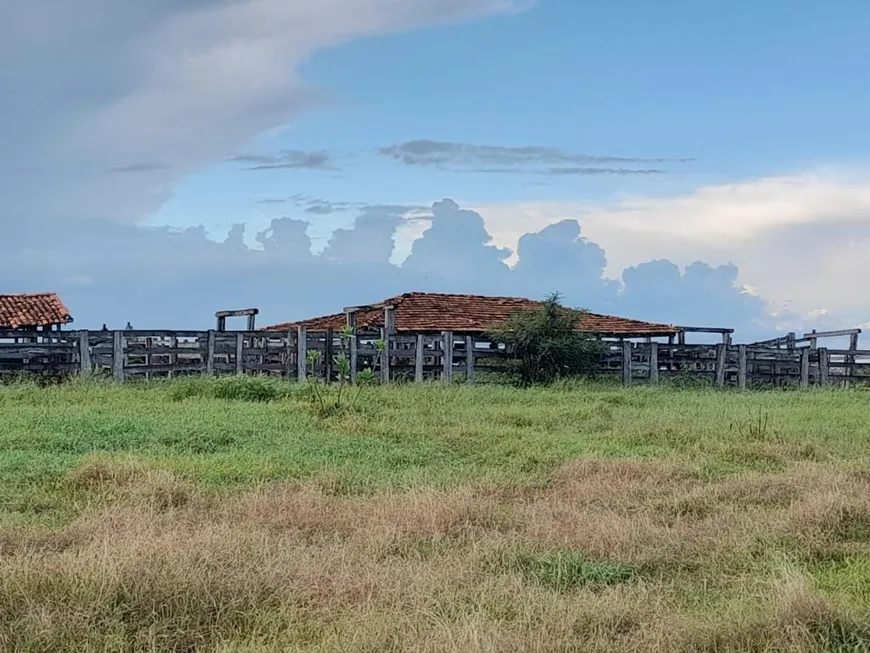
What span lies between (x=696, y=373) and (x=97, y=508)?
796 inches

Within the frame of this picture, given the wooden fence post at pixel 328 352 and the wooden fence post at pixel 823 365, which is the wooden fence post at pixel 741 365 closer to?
the wooden fence post at pixel 823 365

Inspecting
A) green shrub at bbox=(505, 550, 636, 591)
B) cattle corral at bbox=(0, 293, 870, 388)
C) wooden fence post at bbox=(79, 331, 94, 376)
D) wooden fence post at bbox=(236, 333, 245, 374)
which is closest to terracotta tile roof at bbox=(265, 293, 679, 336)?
cattle corral at bbox=(0, 293, 870, 388)

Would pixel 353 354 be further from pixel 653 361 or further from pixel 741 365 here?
pixel 741 365

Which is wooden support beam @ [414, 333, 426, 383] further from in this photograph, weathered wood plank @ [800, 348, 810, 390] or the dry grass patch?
the dry grass patch

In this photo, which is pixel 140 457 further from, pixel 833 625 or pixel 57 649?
pixel 833 625

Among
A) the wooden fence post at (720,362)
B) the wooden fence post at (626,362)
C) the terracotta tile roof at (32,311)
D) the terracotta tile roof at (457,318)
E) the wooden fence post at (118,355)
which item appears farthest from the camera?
the terracotta tile roof at (32,311)

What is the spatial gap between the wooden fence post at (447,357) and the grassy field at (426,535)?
8.56 metres

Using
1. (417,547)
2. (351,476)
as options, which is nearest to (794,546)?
(417,547)

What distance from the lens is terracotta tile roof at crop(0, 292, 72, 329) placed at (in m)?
29.2

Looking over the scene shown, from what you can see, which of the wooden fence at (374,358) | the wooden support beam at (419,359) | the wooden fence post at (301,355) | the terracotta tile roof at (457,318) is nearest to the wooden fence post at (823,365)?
the wooden fence at (374,358)

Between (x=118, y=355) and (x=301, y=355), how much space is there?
4.12 meters

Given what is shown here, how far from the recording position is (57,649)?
4.55 meters

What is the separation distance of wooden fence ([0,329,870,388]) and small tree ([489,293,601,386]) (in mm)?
534

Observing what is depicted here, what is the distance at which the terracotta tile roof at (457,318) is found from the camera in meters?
27.0
